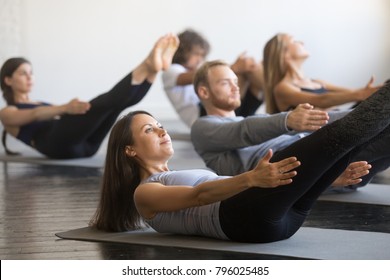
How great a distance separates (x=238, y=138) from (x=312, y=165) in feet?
3.63

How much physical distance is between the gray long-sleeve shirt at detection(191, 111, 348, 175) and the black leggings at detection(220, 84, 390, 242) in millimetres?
776

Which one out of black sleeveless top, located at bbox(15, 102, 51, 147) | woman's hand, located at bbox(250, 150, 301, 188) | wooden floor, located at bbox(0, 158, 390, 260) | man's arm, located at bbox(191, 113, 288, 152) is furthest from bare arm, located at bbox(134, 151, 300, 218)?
black sleeveless top, located at bbox(15, 102, 51, 147)

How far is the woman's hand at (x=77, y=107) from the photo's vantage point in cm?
483

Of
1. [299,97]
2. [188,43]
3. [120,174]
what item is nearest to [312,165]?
[120,174]

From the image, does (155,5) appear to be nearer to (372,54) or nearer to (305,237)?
(372,54)

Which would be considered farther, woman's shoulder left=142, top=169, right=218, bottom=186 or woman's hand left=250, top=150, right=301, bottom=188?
woman's shoulder left=142, top=169, right=218, bottom=186

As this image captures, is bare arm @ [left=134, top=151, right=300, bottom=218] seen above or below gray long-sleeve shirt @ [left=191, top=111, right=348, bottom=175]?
above

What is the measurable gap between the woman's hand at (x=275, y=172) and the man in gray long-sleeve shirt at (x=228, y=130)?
1024 mm

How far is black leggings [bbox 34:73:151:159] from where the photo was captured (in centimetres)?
477

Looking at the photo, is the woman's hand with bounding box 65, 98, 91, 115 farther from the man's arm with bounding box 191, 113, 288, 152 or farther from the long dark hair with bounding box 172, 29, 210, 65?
the man's arm with bounding box 191, 113, 288, 152

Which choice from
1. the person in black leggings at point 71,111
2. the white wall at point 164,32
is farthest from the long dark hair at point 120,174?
the white wall at point 164,32

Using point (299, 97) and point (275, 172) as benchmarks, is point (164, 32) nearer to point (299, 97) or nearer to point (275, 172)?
point (299, 97)

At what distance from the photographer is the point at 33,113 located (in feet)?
16.6
